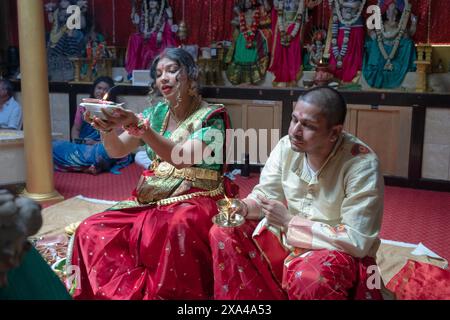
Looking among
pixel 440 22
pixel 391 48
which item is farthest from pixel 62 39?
pixel 440 22

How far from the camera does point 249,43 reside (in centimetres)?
613

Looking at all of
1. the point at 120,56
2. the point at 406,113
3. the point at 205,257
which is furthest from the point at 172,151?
the point at 120,56

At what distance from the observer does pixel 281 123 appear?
18.5 ft

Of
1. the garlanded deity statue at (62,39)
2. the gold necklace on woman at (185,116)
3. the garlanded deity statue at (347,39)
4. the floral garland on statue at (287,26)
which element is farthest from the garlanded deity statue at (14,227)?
the garlanded deity statue at (62,39)

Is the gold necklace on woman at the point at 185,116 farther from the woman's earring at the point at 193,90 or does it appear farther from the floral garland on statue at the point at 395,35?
the floral garland on statue at the point at 395,35

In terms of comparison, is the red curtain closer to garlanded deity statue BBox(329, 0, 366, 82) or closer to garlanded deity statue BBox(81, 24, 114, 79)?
garlanded deity statue BBox(329, 0, 366, 82)

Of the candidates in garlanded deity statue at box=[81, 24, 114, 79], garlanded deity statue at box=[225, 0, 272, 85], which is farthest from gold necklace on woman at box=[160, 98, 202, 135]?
garlanded deity statue at box=[81, 24, 114, 79]

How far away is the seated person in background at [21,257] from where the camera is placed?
3.54ft

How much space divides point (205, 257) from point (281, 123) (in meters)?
3.56

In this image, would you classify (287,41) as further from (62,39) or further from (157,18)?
(62,39)

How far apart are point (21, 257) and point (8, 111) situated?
4816 millimetres

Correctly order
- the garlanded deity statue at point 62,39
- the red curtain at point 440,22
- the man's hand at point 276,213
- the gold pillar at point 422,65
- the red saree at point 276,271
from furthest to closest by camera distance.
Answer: the garlanded deity statue at point 62,39 < the red curtain at point 440,22 < the gold pillar at point 422,65 < the man's hand at point 276,213 < the red saree at point 276,271

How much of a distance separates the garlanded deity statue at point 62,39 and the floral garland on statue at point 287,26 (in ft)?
8.78

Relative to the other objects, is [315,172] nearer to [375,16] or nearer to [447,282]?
[447,282]
